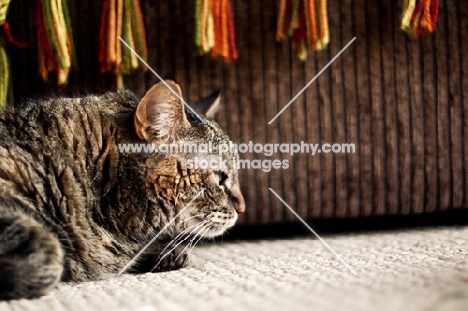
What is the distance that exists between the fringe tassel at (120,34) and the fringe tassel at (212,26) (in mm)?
141

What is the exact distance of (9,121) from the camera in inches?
40.2

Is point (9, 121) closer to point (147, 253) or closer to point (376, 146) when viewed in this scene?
point (147, 253)

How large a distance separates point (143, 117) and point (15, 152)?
0.24 m

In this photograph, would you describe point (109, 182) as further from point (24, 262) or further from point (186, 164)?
point (24, 262)

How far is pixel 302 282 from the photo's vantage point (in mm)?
804

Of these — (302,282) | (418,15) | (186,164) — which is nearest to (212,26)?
(186,164)

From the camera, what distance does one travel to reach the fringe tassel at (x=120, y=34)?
1.12m

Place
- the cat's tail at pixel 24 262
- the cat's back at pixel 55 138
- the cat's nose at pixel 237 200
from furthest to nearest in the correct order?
1. the cat's nose at pixel 237 200
2. the cat's back at pixel 55 138
3. the cat's tail at pixel 24 262

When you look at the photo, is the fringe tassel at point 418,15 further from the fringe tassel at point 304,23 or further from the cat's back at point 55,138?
the cat's back at point 55,138

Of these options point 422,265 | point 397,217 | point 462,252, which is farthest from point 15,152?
point 397,217

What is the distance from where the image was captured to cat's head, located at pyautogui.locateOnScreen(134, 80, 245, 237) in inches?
40.7

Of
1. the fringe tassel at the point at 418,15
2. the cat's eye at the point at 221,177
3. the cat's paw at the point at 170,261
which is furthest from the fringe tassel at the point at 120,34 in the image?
the fringe tassel at the point at 418,15

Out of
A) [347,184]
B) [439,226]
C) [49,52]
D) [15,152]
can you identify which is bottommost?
[439,226]

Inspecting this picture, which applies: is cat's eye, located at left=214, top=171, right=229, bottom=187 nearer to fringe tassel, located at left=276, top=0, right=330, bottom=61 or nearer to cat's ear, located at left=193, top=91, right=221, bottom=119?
cat's ear, located at left=193, top=91, right=221, bottom=119
